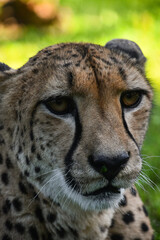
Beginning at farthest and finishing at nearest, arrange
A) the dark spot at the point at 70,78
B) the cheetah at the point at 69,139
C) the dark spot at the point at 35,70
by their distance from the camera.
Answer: the dark spot at the point at 35,70
the dark spot at the point at 70,78
the cheetah at the point at 69,139

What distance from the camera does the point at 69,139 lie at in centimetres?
246

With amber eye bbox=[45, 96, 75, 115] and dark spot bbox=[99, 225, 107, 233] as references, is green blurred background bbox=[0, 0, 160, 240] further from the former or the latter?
amber eye bbox=[45, 96, 75, 115]

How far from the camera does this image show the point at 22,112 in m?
2.62

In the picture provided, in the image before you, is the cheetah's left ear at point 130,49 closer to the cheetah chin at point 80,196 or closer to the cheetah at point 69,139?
the cheetah at point 69,139

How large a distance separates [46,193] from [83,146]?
408mm

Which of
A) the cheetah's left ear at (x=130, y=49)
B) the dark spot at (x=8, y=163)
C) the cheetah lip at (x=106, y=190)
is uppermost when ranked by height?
the cheetah's left ear at (x=130, y=49)

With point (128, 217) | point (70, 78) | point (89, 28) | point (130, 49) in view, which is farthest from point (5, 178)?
point (89, 28)

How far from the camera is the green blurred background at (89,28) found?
7.16m

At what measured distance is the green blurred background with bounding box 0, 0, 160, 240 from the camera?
23.5 ft

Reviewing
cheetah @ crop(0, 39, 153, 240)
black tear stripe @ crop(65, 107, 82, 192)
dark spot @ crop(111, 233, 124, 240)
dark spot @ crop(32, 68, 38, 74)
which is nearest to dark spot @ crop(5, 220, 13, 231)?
cheetah @ crop(0, 39, 153, 240)

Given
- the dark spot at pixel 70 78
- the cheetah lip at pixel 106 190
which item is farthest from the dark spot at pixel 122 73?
the cheetah lip at pixel 106 190

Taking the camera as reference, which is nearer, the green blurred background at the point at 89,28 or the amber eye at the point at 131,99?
the amber eye at the point at 131,99

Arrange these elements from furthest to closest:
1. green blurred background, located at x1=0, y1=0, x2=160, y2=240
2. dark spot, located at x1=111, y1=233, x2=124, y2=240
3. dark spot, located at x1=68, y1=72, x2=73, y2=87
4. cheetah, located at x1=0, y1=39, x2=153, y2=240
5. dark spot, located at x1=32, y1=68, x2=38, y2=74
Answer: green blurred background, located at x1=0, y1=0, x2=160, y2=240 < dark spot, located at x1=111, y1=233, x2=124, y2=240 < dark spot, located at x1=32, y1=68, x2=38, y2=74 < dark spot, located at x1=68, y1=72, x2=73, y2=87 < cheetah, located at x1=0, y1=39, x2=153, y2=240

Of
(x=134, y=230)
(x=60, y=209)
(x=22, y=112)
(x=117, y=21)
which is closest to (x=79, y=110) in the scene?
(x=22, y=112)
